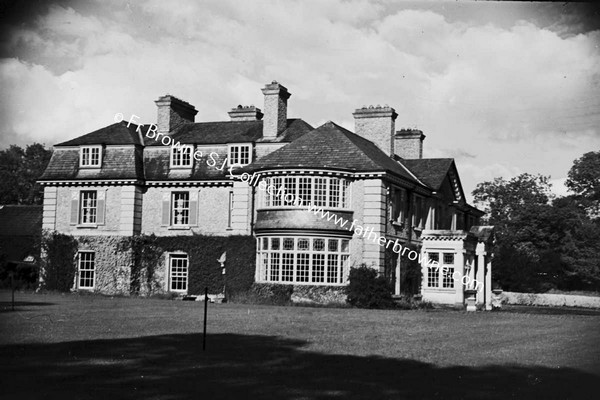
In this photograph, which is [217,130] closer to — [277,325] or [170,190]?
[170,190]

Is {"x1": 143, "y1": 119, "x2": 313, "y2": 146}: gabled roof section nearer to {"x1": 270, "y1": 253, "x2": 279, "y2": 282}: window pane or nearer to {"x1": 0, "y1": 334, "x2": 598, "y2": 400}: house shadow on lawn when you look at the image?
{"x1": 270, "y1": 253, "x2": 279, "y2": 282}: window pane

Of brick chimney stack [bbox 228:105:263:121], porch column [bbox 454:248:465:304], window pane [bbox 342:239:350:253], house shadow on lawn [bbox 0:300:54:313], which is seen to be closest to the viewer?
house shadow on lawn [bbox 0:300:54:313]

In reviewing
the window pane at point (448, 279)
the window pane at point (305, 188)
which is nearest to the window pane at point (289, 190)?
the window pane at point (305, 188)

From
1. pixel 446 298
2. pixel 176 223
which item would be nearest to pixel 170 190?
pixel 176 223

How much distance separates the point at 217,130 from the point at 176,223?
200 inches

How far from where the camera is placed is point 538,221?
5825 cm

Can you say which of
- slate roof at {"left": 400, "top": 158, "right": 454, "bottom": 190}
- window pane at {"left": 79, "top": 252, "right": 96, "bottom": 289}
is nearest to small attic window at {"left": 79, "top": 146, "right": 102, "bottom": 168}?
window pane at {"left": 79, "top": 252, "right": 96, "bottom": 289}

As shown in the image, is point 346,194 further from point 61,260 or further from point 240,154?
point 61,260

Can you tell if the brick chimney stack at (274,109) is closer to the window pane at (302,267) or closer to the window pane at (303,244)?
the window pane at (303,244)

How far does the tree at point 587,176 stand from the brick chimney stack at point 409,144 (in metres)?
10.8

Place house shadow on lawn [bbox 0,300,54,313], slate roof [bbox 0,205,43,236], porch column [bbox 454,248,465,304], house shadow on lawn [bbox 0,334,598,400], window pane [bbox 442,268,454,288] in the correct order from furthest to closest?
slate roof [bbox 0,205,43,236] → window pane [bbox 442,268,454,288] → porch column [bbox 454,248,465,304] → house shadow on lawn [bbox 0,300,54,313] → house shadow on lawn [bbox 0,334,598,400]

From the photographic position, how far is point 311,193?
32.4m

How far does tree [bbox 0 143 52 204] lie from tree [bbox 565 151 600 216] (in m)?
36.9

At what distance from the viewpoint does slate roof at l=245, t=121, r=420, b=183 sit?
32.7 m
